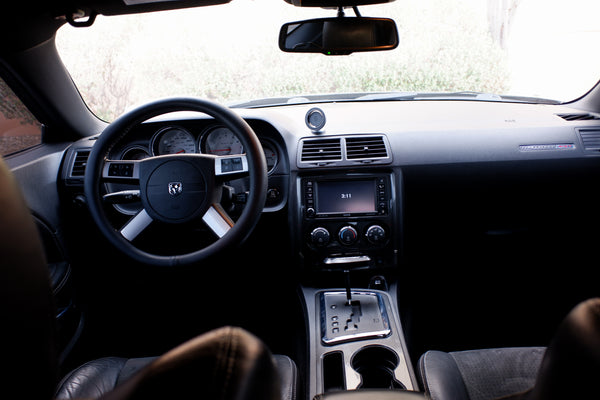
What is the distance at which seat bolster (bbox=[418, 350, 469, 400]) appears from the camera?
1.49 meters

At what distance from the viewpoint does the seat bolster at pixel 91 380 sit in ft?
5.24

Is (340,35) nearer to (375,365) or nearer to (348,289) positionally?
(348,289)

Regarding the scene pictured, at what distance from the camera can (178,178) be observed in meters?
1.83

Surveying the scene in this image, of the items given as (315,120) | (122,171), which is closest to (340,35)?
(315,120)

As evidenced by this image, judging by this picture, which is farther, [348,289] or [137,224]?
A: [348,289]

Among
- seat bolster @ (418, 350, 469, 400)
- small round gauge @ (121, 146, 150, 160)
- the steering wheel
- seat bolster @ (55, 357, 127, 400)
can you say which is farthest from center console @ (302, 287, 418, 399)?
small round gauge @ (121, 146, 150, 160)

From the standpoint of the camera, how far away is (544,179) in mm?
2572

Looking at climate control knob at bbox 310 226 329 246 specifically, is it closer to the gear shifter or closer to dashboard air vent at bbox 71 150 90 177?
the gear shifter

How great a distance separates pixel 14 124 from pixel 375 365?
239 centimetres

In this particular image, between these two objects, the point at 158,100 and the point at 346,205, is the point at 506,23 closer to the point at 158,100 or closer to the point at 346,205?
the point at 346,205

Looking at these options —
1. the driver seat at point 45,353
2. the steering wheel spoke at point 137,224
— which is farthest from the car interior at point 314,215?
the driver seat at point 45,353

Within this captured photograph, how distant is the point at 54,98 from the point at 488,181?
2.60 meters

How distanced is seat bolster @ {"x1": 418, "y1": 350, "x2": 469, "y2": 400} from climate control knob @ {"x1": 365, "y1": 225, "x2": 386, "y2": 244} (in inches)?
31.4

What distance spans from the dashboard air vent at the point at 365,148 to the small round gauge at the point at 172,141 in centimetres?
87
